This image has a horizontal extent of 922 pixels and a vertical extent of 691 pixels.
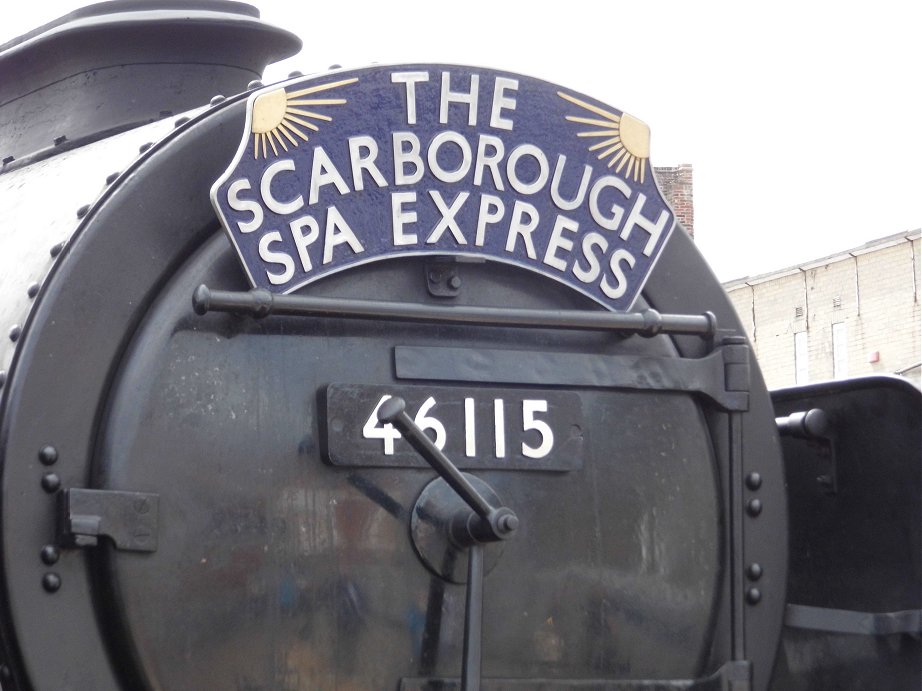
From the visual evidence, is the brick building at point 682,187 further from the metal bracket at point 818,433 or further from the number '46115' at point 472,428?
the number '46115' at point 472,428

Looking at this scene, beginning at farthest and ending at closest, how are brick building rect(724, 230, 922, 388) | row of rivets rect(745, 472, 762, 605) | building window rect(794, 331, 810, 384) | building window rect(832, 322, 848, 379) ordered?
building window rect(794, 331, 810, 384) < building window rect(832, 322, 848, 379) < brick building rect(724, 230, 922, 388) < row of rivets rect(745, 472, 762, 605)

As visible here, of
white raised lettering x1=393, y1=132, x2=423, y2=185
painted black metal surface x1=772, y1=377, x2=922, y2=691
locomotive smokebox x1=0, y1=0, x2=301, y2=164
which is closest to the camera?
white raised lettering x1=393, y1=132, x2=423, y2=185

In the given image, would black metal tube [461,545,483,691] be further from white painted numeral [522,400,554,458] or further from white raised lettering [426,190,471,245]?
white raised lettering [426,190,471,245]

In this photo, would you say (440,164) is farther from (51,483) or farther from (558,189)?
(51,483)

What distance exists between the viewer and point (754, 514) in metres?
2.92

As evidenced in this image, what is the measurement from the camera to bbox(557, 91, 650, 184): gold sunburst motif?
282cm

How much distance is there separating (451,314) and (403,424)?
0.97 ft

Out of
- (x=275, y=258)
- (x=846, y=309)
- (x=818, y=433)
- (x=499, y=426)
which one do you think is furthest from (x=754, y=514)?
(x=846, y=309)

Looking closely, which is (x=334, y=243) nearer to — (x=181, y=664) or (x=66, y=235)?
(x=66, y=235)

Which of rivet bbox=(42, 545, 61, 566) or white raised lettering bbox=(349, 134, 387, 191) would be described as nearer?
rivet bbox=(42, 545, 61, 566)

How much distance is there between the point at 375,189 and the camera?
262 centimetres

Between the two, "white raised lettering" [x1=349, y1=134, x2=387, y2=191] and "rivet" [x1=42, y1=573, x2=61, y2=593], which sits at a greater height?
"white raised lettering" [x1=349, y1=134, x2=387, y2=191]

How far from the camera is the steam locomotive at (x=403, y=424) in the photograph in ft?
7.79

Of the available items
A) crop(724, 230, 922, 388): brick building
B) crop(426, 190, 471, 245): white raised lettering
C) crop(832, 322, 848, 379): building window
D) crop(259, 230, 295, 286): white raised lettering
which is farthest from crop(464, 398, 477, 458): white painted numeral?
crop(832, 322, 848, 379): building window
